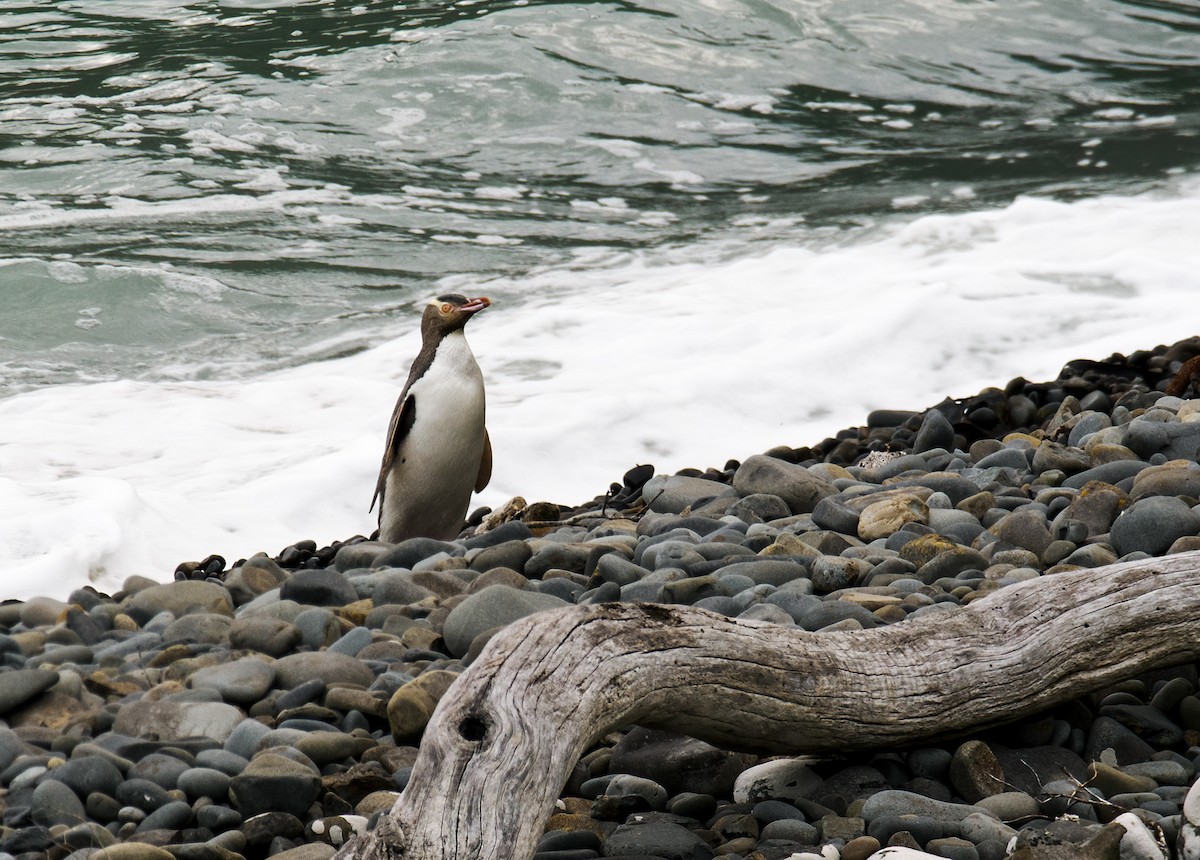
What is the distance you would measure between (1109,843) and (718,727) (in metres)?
0.65

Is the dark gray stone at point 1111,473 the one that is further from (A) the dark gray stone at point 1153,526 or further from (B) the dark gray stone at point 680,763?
(B) the dark gray stone at point 680,763

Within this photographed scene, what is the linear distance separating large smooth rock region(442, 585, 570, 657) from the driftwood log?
0.84 meters

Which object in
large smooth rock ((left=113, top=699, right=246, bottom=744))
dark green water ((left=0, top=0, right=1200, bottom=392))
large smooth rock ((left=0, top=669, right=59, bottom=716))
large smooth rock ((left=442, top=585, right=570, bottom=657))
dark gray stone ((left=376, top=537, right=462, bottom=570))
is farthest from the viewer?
dark green water ((left=0, top=0, right=1200, bottom=392))

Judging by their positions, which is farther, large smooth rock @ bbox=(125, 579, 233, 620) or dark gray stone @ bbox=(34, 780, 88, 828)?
large smooth rock @ bbox=(125, 579, 233, 620)

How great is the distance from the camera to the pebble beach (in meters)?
2.24

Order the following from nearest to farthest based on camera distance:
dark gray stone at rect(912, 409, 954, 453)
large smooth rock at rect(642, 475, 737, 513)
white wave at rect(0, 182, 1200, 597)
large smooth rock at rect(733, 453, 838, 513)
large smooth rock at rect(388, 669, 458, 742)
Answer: large smooth rock at rect(388, 669, 458, 742) < large smooth rock at rect(733, 453, 838, 513) < large smooth rock at rect(642, 475, 737, 513) < dark gray stone at rect(912, 409, 954, 453) < white wave at rect(0, 182, 1200, 597)

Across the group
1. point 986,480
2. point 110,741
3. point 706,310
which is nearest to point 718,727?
point 110,741

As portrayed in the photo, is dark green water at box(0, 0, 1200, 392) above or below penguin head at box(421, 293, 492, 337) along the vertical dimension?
below

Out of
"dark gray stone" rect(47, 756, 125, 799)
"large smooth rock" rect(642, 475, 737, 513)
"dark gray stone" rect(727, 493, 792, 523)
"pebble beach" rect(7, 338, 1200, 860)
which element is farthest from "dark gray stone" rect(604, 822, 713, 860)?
"large smooth rock" rect(642, 475, 737, 513)

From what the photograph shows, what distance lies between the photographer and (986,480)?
13.5 ft

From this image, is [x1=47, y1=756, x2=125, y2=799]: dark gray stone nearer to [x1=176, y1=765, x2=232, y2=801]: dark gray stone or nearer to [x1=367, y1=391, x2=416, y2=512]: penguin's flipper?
[x1=176, y1=765, x2=232, y2=801]: dark gray stone

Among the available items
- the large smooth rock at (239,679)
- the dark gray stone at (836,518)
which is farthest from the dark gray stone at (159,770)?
the dark gray stone at (836,518)

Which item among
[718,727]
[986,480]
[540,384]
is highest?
[718,727]

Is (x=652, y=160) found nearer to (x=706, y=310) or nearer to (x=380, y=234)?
(x=380, y=234)
